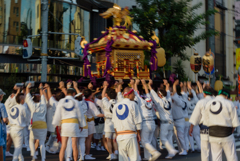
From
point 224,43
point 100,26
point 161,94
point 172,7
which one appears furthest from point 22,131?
point 224,43

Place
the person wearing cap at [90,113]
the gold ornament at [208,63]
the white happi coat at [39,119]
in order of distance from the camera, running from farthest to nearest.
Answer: the gold ornament at [208,63], the person wearing cap at [90,113], the white happi coat at [39,119]

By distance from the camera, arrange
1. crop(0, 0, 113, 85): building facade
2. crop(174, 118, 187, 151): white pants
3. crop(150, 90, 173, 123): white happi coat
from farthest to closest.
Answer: crop(0, 0, 113, 85): building facade, crop(174, 118, 187, 151): white pants, crop(150, 90, 173, 123): white happi coat

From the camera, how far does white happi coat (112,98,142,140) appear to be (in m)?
6.31

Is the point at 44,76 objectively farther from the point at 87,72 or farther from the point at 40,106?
the point at 40,106

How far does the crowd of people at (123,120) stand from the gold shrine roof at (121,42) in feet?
6.77

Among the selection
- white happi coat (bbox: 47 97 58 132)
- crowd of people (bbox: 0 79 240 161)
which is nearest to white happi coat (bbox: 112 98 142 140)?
crowd of people (bbox: 0 79 240 161)

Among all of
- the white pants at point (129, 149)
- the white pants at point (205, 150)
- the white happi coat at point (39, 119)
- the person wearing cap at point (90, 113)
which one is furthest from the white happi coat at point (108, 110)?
the white pants at point (205, 150)

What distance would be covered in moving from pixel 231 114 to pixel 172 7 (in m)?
11.7

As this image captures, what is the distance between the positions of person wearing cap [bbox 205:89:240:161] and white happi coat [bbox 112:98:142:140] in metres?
1.33

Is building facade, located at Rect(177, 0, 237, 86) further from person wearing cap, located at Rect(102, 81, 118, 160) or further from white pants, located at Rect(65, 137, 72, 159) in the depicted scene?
white pants, located at Rect(65, 137, 72, 159)

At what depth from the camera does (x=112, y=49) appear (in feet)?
36.6

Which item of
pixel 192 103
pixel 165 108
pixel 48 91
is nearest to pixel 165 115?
pixel 165 108

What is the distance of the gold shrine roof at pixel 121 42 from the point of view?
11.0 m

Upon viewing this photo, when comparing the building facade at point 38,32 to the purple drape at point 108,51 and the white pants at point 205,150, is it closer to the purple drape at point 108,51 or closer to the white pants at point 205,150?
the purple drape at point 108,51
